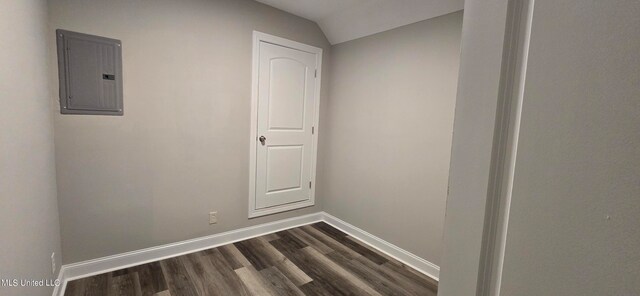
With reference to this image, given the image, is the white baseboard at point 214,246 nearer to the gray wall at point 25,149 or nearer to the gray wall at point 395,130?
the gray wall at point 395,130

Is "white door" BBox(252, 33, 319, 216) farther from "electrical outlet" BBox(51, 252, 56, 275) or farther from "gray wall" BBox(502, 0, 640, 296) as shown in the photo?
"gray wall" BBox(502, 0, 640, 296)

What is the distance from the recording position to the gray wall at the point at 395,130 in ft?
7.41

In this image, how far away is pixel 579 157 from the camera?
1.35 feet

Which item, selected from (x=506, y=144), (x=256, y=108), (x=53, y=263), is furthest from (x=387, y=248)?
(x=53, y=263)

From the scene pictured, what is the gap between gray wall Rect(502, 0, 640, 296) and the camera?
36 cm

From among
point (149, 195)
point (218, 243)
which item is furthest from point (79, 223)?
point (218, 243)

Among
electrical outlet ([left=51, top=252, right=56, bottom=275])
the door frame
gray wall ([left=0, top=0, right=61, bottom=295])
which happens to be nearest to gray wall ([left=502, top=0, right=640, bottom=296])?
gray wall ([left=0, top=0, right=61, bottom=295])

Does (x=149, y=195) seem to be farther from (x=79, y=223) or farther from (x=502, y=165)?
(x=502, y=165)

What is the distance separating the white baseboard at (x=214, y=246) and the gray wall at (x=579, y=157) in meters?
2.07

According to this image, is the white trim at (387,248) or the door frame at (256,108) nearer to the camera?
the white trim at (387,248)

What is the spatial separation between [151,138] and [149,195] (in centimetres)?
48

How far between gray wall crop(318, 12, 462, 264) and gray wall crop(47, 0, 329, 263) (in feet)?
3.41

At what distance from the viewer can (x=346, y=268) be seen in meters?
2.37

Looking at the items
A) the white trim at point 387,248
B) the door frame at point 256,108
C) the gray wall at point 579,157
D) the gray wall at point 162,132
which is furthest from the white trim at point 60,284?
the gray wall at point 579,157
